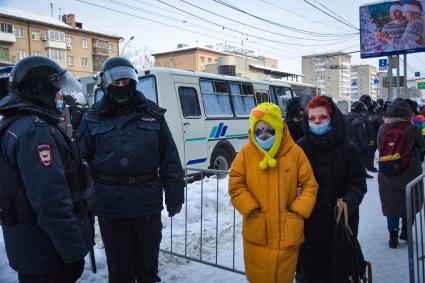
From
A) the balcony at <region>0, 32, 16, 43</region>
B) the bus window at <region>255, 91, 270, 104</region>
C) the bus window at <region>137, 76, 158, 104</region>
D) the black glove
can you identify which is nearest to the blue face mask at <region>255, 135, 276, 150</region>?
the black glove

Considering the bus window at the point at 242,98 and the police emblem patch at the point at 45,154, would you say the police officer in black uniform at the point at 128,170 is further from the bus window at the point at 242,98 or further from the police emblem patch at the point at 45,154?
the bus window at the point at 242,98

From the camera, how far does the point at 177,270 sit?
423 cm

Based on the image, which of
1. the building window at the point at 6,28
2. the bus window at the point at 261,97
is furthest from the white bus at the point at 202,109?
the building window at the point at 6,28

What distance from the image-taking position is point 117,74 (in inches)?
117

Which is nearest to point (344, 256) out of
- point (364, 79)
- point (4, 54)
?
point (4, 54)

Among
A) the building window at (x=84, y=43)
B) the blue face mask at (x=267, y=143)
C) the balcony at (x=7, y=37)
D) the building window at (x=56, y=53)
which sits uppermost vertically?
the building window at (x=84, y=43)

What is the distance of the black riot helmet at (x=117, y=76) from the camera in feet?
9.75

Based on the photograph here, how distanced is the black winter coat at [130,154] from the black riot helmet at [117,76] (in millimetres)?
63

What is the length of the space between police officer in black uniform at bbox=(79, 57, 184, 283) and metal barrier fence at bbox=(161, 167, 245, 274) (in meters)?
1.06

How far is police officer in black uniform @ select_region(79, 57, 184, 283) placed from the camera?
Result: 9.39ft

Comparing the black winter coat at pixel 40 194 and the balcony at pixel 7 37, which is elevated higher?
the balcony at pixel 7 37

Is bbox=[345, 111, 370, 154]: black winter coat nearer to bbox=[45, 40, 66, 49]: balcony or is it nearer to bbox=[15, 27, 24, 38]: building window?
bbox=[45, 40, 66, 49]: balcony

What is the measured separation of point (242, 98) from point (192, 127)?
2.73 m

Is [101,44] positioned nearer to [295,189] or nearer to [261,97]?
[261,97]
